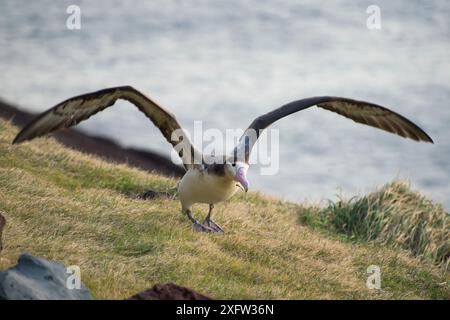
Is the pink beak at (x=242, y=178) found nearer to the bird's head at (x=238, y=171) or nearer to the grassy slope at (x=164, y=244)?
the bird's head at (x=238, y=171)

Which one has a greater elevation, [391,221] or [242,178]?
[242,178]

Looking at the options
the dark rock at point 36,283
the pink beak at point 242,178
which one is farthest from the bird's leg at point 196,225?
the dark rock at point 36,283

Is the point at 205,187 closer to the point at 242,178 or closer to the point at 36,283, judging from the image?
the point at 242,178

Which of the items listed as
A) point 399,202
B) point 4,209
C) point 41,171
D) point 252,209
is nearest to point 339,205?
point 399,202

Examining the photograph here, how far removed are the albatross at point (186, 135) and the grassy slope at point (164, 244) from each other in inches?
22.7

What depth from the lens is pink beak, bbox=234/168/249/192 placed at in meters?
8.32

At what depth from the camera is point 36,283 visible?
21.4 ft

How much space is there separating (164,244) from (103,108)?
160 centimetres

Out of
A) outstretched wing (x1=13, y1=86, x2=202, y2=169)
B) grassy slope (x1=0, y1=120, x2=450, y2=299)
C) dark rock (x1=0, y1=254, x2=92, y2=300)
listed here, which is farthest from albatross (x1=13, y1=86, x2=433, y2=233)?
dark rock (x1=0, y1=254, x2=92, y2=300)

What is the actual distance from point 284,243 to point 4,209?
127 inches

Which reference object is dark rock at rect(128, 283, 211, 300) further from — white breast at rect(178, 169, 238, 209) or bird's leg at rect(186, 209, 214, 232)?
bird's leg at rect(186, 209, 214, 232)

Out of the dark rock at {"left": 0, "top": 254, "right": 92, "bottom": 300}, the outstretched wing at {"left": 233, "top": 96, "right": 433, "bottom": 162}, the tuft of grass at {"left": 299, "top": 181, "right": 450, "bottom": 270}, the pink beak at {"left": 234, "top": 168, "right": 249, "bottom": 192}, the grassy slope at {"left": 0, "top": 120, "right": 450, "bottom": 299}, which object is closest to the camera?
the dark rock at {"left": 0, "top": 254, "right": 92, "bottom": 300}

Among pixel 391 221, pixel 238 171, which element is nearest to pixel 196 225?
pixel 238 171

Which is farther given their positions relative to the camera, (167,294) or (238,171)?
(238,171)
